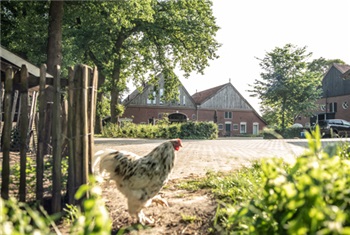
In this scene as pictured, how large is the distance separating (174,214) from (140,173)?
733 millimetres

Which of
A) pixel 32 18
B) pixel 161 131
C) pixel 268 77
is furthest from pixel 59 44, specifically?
pixel 268 77

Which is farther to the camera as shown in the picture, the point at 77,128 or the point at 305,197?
the point at 77,128

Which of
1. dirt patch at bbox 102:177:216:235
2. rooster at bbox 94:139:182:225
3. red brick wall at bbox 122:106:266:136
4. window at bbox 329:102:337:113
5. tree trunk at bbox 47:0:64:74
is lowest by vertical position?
dirt patch at bbox 102:177:216:235

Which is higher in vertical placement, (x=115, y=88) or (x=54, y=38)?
(x=54, y=38)

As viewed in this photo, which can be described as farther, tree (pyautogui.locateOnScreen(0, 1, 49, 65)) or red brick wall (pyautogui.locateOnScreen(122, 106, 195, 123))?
red brick wall (pyautogui.locateOnScreen(122, 106, 195, 123))

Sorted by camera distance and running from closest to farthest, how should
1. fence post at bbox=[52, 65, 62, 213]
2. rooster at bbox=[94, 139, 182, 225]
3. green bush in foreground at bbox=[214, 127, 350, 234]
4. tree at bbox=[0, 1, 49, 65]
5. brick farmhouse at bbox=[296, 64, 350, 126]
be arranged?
green bush in foreground at bbox=[214, 127, 350, 234] < rooster at bbox=[94, 139, 182, 225] < fence post at bbox=[52, 65, 62, 213] < tree at bbox=[0, 1, 49, 65] < brick farmhouse at bbox=[296, 64, 350, 126]

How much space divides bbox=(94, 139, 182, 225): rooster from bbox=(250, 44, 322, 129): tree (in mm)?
38773

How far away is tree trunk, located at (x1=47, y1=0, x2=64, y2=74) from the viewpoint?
14891 mm

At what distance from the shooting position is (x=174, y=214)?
13.0 feet

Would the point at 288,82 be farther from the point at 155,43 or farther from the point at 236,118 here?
the point at 155,43

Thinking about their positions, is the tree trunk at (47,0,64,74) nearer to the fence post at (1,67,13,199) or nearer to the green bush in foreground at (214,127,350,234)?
the fence post at (1,67,13,199)

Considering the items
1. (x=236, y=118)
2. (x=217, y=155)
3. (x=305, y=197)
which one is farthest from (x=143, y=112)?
(x=305, y=197)

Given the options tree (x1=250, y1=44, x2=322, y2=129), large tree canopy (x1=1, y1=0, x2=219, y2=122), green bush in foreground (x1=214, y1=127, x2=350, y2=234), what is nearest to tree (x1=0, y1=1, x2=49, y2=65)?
large tree canopy (x1=1, y1=0, x2=219, y2=122)

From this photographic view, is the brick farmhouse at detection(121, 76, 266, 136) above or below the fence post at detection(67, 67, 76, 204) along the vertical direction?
above
